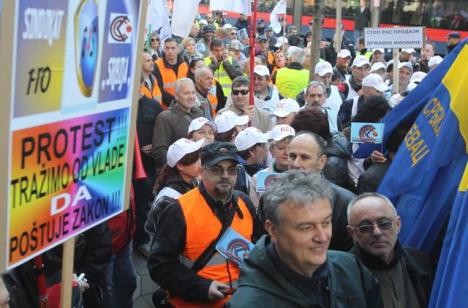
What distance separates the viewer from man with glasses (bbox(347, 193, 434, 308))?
299cm

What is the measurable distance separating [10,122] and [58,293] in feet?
4.39

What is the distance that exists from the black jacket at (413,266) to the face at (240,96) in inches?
162

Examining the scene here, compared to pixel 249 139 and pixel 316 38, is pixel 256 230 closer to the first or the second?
pixel 249 139

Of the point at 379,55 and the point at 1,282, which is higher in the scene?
the point at 379,55

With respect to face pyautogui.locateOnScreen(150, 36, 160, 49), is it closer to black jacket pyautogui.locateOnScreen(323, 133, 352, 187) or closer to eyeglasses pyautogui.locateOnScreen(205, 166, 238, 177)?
black jacket pyautogui.locateOnScreen(323, 133, 352, 187)

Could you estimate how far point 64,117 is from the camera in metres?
2.29

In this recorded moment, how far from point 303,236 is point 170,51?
732cm

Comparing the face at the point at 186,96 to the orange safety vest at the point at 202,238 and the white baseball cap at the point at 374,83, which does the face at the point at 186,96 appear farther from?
the orange safety vest at the point at 202,238

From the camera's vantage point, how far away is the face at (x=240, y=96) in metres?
7.12

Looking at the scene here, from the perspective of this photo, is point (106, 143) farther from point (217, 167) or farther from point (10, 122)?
point (217, 167)

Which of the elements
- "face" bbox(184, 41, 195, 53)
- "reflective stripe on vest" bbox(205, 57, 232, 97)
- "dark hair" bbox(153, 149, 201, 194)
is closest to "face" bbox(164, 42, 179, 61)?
"reflective stripe on vest" bbox(205, 57, 232, 97)

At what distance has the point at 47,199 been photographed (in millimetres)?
2270

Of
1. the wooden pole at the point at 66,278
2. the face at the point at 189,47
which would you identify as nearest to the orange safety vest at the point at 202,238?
the wooden pole at the point at 66,278

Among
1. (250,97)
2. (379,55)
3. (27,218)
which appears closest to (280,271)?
(27,218)
